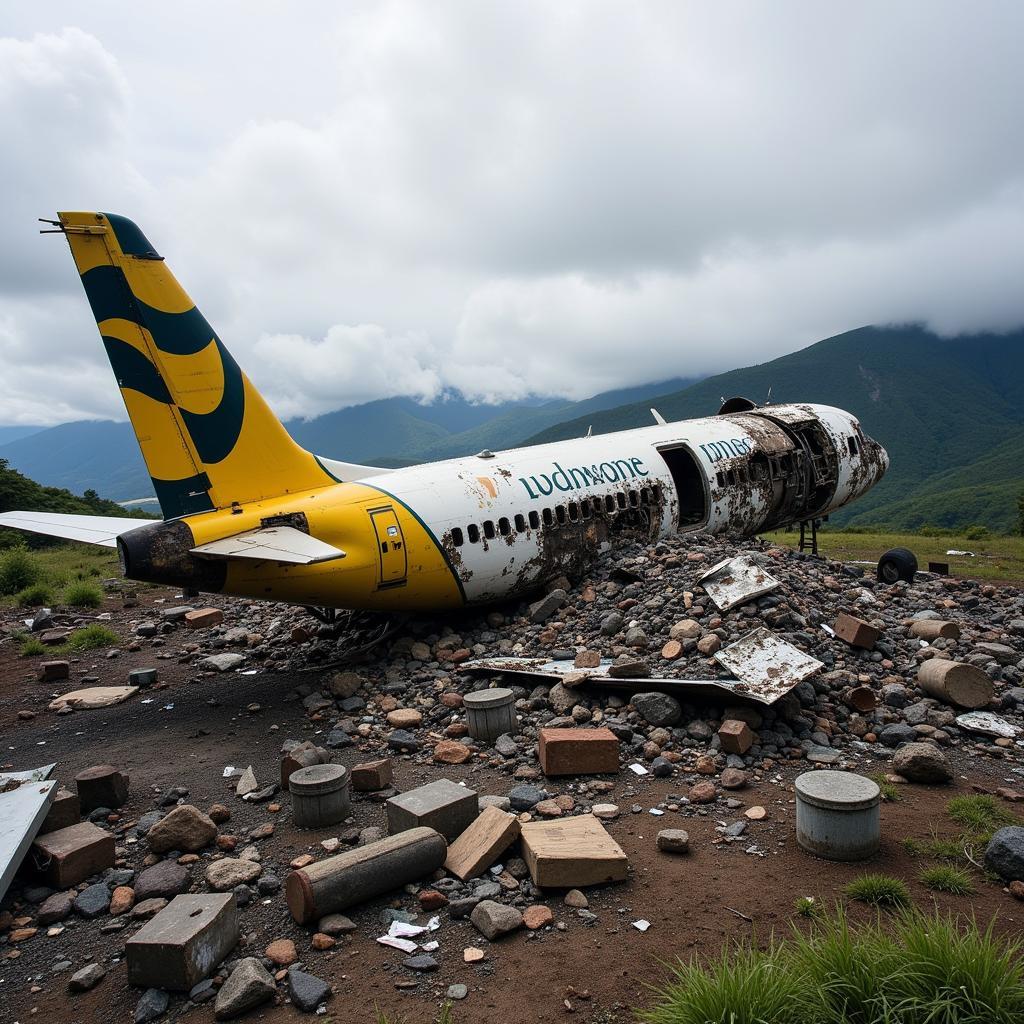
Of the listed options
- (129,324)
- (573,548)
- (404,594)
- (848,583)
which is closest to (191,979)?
(404,594)

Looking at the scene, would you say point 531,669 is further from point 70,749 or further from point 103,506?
point 103,506

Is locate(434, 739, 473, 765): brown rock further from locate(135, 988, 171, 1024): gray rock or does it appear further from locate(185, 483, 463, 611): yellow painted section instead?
locate(135, 988, 171, 1024): gray rock

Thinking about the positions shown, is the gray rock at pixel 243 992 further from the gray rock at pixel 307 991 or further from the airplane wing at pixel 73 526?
the airplane wing at pixel 73 526

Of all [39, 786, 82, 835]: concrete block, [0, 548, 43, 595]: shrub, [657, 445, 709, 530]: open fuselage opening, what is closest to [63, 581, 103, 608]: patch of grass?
[0, 548, 43, 595]: shrub

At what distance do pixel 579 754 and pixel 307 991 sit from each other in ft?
15.6

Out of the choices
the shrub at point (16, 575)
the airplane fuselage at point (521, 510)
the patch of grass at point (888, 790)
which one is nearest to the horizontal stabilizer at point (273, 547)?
the airplane fuselage at point (521, 510)

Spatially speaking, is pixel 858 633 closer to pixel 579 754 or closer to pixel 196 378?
pixel 579 754

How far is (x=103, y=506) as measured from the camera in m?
59.6

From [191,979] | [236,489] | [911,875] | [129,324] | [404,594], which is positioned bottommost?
[911,875]

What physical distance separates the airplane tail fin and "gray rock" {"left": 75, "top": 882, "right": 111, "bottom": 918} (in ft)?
23.5

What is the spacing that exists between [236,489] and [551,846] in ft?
31.3

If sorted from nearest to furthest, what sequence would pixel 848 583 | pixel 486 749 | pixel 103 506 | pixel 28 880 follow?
pixel 28 880 < pixel 486 749 < pixel 848 583 < pixel 103 506

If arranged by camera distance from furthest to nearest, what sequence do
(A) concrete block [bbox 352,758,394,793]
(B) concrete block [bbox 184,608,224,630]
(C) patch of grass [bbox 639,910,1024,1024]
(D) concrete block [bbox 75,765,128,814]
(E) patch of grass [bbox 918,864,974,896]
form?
Answer: 1. (B) concrete block [bbox 184,608,224,630]
2. (A) concrete block [bbox 352,758,394,793]
3. (D) concrete block [bbox 75,765,128,814]
4. (E) patch of grass [bbox 918,864,974,896]
5. (C) patch of grass [bbox 639,910,1024,1024]

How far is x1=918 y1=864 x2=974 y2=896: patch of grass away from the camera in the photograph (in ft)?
22.5
